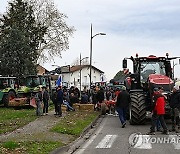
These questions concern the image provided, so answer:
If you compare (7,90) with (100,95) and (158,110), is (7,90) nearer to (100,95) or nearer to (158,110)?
(100,95)

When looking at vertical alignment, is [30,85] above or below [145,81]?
below

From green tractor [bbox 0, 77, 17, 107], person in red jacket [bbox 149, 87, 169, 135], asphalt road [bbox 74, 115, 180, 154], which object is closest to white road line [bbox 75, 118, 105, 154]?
asphalt road [bbox 74, 115, 180, 154]

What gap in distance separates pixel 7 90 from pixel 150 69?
1354 centimetres

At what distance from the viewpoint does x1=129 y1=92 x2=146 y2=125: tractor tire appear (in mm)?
21216

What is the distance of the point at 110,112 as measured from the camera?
30.4 m

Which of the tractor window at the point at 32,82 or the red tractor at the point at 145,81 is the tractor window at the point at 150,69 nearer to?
the red tractor at the point at 145,81

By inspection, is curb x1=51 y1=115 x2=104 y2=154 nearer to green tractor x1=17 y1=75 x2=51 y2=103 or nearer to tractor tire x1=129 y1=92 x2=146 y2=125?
tractor tire x1=129 y1=92 x2=146 y2=125

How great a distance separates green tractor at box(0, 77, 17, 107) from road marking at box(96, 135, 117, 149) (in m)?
16.6

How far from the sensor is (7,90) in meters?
33.5

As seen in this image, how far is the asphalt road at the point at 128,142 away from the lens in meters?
13.9

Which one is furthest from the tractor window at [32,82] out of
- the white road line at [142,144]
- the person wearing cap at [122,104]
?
the white road line at [142,144]

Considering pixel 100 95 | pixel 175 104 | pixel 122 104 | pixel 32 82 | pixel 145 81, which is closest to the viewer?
pixel 175 104

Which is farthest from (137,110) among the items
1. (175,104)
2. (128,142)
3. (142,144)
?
(142,144)

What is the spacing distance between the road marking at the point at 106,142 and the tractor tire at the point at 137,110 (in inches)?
149
